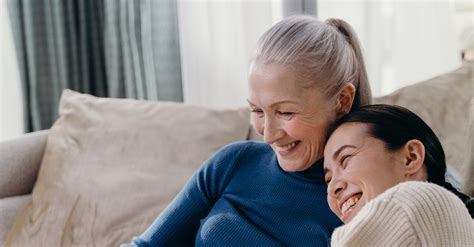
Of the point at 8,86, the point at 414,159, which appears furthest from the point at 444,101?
the point at 8,86

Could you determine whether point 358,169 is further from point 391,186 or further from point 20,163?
Result: point 20,163

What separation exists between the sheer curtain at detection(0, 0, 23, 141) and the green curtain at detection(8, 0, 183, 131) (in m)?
0.03

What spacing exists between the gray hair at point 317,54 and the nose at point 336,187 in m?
0.25

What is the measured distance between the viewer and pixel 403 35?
10.6 feet

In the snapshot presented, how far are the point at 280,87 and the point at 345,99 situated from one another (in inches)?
5.5

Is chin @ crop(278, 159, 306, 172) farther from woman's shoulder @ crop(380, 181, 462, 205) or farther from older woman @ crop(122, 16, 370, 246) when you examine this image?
woman's shoulder @ crop(380, 181, 462, 205)

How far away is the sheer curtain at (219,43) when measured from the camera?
3232mm

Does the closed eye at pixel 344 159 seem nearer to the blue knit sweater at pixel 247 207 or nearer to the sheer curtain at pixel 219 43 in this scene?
the blue knit sweater at pixel 247 207

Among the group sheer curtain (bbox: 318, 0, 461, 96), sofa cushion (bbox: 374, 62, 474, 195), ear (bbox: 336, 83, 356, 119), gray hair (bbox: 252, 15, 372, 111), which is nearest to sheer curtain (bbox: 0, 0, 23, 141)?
sheer curtain (bbox: 318, 0, 461, 96)

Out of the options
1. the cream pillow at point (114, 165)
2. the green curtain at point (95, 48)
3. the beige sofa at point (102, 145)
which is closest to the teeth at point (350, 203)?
the beige sofa at point (102, 145)

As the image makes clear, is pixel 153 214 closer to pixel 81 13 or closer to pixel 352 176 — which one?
pixel 352 176

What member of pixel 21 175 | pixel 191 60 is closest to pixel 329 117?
pixel 21 175

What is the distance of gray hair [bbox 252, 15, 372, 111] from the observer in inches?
54.5

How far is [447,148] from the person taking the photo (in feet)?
6.34
